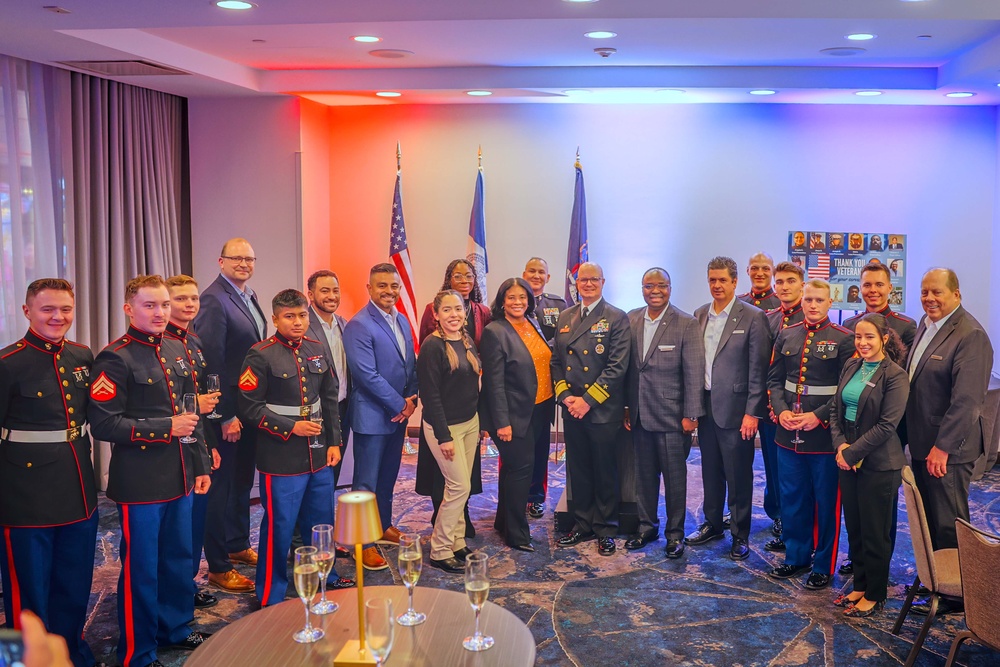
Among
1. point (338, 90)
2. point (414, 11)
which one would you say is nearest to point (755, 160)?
point (338, 90)

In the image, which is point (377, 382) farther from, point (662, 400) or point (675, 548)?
point (675, 548)

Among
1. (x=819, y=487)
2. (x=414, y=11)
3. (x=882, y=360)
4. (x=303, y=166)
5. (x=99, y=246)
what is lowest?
(x=819, y=487)

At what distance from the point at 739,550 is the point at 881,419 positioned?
141 centimetres

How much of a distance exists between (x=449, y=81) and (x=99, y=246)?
2.94 metres

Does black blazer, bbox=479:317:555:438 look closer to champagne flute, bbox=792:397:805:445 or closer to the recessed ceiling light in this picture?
champagne flute, bbox=792:397:805:445

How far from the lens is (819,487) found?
4.79 meters

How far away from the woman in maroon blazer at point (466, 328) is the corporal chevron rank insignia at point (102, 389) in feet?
6.79

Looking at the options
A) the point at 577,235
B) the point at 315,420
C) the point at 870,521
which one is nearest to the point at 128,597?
the point at 315,420

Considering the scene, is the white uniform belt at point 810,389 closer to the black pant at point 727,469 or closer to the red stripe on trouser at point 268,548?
the black pant at point 727,469

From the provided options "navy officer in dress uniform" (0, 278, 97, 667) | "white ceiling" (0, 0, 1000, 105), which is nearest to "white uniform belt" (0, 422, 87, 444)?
"navy officer in dress uniform" (0, 278, 97, 667)

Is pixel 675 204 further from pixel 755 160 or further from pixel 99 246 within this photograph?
pixel 99 246

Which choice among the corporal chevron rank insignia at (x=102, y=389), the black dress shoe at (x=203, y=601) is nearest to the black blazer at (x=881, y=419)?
the black dress shoe at (x=203, y=601)

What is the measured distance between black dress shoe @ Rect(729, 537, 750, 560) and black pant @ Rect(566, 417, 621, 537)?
749 mm

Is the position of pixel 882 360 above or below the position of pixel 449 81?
below
